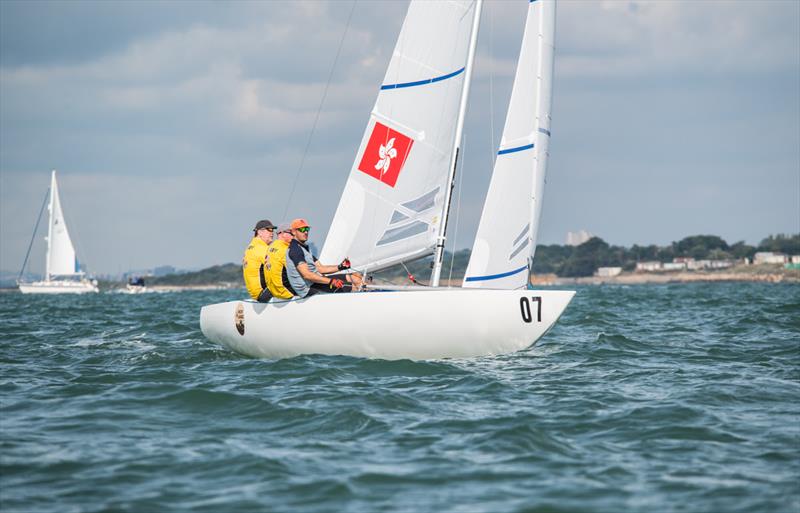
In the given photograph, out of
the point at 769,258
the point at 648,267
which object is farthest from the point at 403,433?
the point at 648,267

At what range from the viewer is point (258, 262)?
12.4m

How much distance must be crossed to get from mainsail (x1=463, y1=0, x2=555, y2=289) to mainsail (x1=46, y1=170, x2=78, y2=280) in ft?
215

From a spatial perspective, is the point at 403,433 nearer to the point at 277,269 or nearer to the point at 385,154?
the point at 277,269

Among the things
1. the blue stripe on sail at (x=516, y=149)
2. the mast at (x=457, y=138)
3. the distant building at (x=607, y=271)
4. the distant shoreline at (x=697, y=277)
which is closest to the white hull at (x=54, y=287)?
the distant shoreline at (x=697, y=277)

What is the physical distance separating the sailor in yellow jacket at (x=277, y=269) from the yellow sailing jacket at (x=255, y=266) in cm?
37

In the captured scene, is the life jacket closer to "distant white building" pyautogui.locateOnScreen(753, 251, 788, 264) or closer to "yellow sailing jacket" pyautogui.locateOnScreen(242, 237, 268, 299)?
"yellow sailing jacket" pyautogui.locateOnScreen(242, 237, 268, 299)

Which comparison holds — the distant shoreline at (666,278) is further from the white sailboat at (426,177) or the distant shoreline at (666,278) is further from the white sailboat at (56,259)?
the white sailboat at (426,177)

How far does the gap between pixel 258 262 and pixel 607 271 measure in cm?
14442

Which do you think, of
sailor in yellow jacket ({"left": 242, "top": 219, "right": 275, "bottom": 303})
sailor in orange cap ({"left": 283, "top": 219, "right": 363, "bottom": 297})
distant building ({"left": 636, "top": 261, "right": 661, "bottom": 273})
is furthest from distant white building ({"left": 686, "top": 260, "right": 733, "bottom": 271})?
sailor in orange cap ({"left": 283, "top": 219, "right": 363, "bottom": 297})

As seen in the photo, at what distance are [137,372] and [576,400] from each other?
17.2 feet

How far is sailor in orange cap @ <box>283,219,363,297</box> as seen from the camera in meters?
11.4

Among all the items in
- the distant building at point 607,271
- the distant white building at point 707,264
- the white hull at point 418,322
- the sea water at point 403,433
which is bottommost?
the sea water at point 403,433

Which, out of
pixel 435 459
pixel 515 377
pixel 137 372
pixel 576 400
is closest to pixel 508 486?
pixel 435 459

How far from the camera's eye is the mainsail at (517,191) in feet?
39.5
